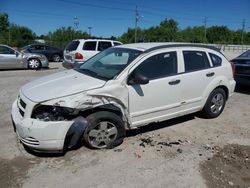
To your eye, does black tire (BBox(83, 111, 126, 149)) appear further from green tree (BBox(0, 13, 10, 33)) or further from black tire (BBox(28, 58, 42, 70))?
green tree (BBox(0, 13, 10, 33))

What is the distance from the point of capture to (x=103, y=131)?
4.22 metres

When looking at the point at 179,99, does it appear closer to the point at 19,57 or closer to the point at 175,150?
the point at 175,150

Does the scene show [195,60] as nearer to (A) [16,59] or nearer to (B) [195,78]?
(B) [195,78]

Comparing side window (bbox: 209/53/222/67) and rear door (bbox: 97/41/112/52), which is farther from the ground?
rear door (bbox: 97/41/112/52)

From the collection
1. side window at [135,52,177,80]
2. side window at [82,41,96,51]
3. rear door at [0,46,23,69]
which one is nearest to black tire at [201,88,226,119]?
side window at [135,52,177,80]

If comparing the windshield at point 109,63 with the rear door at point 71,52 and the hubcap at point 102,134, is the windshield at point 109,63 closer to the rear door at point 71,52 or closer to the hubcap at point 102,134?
the hubcap at point 102,134

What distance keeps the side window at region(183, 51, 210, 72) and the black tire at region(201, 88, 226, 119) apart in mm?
676

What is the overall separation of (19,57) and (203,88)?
36.5ft

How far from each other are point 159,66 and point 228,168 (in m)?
2.00

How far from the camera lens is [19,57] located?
13.9 meters

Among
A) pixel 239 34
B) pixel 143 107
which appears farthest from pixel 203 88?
pixel 239 34

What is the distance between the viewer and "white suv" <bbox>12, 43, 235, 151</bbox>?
150 inches

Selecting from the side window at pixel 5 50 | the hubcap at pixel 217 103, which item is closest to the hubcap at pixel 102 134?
the hubcap at pixel 217 103

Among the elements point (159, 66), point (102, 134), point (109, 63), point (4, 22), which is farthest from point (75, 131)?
point (4, 22)
